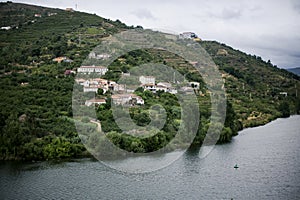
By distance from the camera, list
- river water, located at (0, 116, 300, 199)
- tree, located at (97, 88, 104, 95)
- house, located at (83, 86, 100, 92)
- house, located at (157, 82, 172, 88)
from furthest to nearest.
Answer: house, located at (157, 82, 172, 88) < house, located at (83, 86, 100, 92) < tree, located at (97, 88, 104, 95) < river water, located at (0, 116, 300, 199)

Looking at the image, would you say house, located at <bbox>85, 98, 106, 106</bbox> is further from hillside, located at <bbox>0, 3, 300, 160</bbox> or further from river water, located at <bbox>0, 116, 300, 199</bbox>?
river water, located at <bbox>0, 116, 300, 199</bbox>

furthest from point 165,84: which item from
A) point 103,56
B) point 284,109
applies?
point 284,109

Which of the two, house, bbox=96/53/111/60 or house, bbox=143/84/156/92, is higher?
house, bbox=96/53/111/60

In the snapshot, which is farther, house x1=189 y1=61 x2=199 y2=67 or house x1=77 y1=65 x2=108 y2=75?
house x1=189 y1=61 x2=199 y2=67

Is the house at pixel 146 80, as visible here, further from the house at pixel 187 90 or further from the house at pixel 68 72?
the house at pixel 68 72

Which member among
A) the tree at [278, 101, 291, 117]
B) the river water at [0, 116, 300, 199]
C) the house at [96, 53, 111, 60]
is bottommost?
the river water at [0, 116, 300, 199]

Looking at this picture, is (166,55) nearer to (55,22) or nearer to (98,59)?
(98,59)

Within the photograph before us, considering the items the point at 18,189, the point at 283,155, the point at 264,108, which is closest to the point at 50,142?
the point at 18,189

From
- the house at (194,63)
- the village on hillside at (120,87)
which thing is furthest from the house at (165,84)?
the house at (194,63)

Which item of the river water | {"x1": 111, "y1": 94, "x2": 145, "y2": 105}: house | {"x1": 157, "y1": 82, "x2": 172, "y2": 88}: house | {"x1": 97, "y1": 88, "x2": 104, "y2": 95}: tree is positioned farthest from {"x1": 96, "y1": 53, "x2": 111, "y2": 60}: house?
the river water
